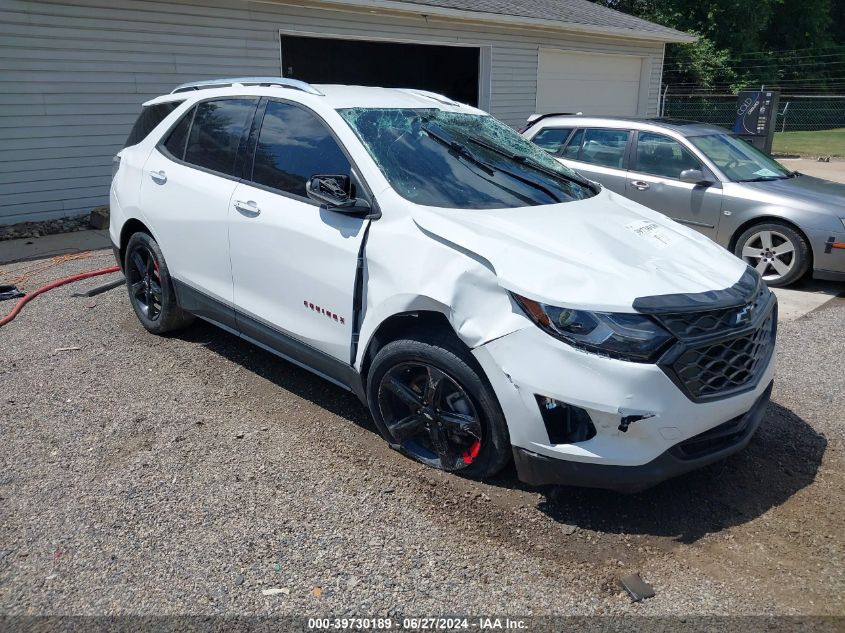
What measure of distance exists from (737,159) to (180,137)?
591cm

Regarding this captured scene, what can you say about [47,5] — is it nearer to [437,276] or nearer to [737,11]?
[437,276]

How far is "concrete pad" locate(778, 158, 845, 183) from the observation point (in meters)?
18.1

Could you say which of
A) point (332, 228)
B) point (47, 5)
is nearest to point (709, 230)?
point (332, 228)

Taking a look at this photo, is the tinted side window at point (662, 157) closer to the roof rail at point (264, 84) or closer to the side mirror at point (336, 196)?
the roof rail at point (264, 84)

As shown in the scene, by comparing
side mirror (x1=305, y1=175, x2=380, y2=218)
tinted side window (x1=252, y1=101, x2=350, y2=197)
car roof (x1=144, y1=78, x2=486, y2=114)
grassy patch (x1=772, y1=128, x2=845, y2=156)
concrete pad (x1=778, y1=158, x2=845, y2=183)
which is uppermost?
car roof (x1=144, y1=78, x2=486, y2=114)

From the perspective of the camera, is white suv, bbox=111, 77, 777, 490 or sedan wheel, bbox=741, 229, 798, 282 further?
sedan wheel, bbox=741, 229, 798, 282

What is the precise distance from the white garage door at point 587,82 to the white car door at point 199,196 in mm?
12769

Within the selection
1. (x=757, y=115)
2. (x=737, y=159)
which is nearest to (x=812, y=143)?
(x=757, y=115)

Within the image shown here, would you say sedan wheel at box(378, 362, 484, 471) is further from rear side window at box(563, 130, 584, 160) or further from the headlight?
rear side window at box(563, 130, 584, 160)

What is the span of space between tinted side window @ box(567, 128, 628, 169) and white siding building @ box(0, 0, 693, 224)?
5.48m

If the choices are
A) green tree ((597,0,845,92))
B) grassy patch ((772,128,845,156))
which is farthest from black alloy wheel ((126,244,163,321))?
green tree ((597,0,845,92))

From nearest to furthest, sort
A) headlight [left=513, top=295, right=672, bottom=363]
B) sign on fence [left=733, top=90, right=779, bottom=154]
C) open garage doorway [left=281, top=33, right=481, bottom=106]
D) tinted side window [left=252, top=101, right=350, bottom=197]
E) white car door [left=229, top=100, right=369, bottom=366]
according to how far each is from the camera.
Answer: headlight [left=513, top=295, right=672, bottom=363] < white car door [left=229, top=100, right=369, bottom=366] < tinted side window [left=252, top=101, right=350, bottom=197] < sign on fence [left=733, top=90, right=779, bottom=154] < open garage doorway [left=281, top=33, right=481, bottom=106]

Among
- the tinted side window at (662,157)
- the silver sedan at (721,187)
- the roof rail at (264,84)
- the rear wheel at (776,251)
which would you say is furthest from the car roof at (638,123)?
the roof rail at (264,84)

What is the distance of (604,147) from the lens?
27.0ft
